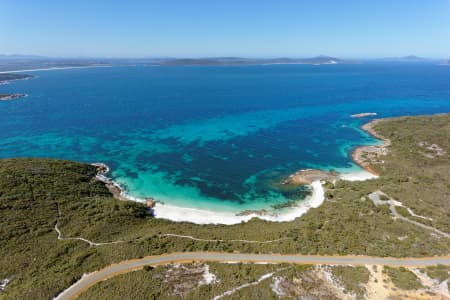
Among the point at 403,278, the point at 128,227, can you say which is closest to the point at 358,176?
the point at 403,278

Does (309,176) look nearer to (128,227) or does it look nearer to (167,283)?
(128,227)

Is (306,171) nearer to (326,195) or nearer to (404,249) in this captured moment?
(326,195)

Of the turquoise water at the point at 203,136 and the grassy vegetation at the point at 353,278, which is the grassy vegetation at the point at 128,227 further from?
the turquoise water at the point at 203,136

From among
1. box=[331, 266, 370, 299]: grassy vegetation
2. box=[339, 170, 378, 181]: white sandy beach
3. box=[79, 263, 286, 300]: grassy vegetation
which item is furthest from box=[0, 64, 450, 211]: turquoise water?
box=[331, 266, 370, 299]: grassy vegetation

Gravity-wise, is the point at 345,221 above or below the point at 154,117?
below

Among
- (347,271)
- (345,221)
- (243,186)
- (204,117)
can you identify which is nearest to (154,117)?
(204,117)
